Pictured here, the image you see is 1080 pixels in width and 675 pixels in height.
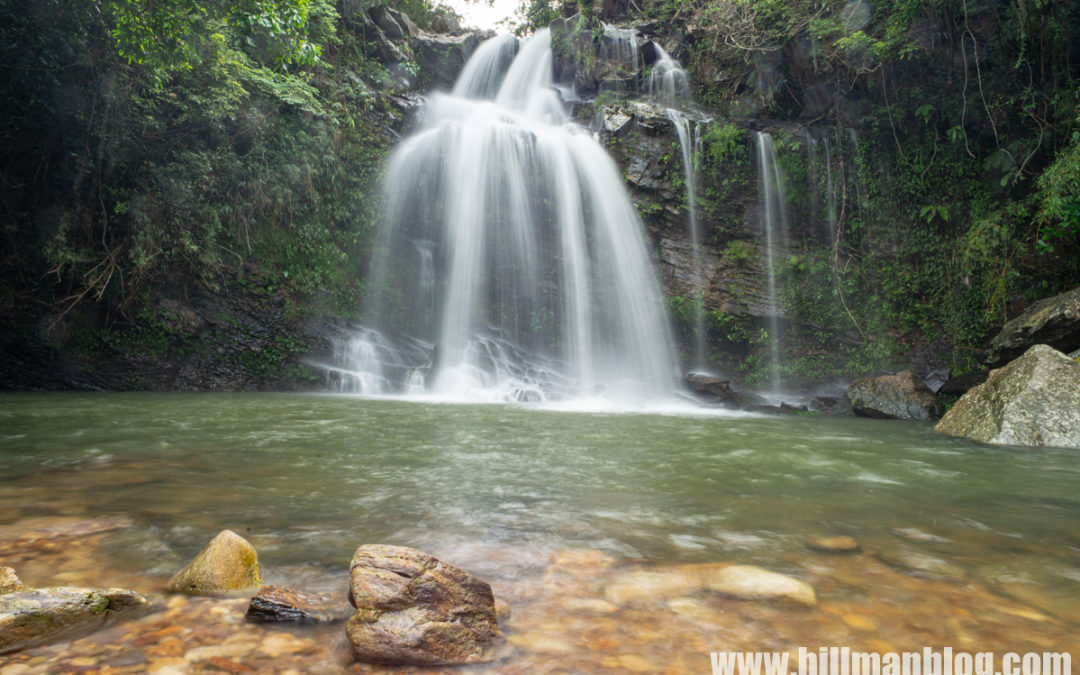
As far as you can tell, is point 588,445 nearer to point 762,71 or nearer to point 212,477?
point 212,477

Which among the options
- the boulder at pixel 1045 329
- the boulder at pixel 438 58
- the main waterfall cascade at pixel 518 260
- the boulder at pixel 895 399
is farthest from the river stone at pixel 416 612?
the boulder at pixel 438 58

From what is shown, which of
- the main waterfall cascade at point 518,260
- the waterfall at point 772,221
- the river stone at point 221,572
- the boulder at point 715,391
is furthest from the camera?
the main waterfall cascade at point 518,260

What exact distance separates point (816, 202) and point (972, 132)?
3.40m

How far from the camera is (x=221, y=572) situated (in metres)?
1.99

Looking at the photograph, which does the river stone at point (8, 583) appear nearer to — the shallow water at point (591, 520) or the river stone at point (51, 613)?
the river stone at point (51, 613)

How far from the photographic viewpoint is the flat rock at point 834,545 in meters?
2.57

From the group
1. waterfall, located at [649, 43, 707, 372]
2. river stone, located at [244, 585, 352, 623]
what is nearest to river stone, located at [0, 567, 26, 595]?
river stone, located at [244, 585, 352, 623]

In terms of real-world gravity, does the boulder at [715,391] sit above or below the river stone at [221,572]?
below

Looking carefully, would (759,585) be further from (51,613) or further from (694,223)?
(694,223)

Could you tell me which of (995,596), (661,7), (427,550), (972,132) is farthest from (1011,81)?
(427,550)

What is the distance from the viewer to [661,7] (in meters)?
18.5

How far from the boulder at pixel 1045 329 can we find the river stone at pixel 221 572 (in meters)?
10.7

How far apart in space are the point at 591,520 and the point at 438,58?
64.6 feet

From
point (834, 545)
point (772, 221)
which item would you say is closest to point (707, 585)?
point (834, 545)
